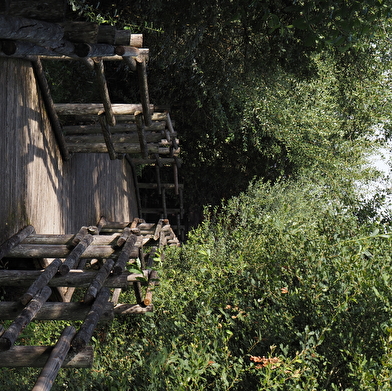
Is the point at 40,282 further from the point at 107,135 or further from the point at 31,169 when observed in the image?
the point at 107,135

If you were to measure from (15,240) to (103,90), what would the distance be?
2.11m

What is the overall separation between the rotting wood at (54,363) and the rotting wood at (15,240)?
2.29 metres

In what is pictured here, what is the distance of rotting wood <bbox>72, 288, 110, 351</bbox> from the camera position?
141 inches

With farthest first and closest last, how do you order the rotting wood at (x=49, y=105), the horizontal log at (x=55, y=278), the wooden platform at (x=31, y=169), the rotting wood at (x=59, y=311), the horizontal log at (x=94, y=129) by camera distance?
the horizontal log at (x=94, y=129)
the rotting wood at (x=49, y=105)
the wooden platform at (x=31, y=169)
the horizontal log at (x=55, y=278)
the rotting wood at (x=59, y=311)

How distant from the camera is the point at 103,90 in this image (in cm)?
638

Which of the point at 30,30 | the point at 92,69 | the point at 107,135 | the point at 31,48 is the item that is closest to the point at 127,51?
the point at 92,69

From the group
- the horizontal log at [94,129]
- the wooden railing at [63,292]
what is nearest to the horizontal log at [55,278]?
the wooden railing at [63,292]

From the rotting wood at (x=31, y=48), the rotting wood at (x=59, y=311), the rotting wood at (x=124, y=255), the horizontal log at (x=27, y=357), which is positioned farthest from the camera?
the rotting wood at (x=124, y=255)

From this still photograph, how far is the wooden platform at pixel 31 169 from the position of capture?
600cm

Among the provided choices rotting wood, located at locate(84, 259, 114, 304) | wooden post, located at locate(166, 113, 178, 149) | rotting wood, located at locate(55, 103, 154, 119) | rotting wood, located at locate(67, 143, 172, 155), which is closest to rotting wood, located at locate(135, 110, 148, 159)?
rotting wood, located at locate(55, 103, 154, 119)

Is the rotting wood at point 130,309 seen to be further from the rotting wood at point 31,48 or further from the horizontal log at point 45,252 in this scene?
the rotting wood at point 31,48

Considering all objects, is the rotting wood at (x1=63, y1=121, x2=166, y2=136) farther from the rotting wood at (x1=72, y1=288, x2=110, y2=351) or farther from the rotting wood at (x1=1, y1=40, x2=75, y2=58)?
the rotting wood at (x1=72, y1=288, x2=110, y2=351)

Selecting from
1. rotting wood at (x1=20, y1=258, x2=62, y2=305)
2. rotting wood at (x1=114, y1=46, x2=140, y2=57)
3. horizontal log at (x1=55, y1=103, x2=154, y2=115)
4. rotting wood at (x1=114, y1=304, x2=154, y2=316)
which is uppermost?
rotting wood at (x1=114, y1=46, x2=140, y2=57)

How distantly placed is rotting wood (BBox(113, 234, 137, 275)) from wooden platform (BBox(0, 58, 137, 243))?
4.31ft
